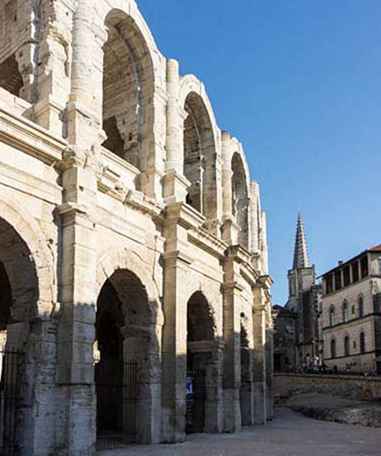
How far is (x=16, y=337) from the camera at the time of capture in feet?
33.0

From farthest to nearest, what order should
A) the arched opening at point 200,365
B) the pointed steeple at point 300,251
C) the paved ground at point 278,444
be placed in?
the pointed steeple at point 300,251
the arched opening at point 200,365
the paved ground at point 278,444

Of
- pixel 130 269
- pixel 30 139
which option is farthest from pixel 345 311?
pixel 30 139

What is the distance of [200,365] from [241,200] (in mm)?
8183

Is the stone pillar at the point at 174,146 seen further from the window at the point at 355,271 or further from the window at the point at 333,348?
the window at the point at 333,348

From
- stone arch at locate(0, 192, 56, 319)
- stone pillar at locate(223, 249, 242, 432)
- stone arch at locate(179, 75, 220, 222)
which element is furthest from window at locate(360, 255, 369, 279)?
stone arch at locate(0, 192, 56, 319)

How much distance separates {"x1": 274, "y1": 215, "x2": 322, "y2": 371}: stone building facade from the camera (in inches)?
2314

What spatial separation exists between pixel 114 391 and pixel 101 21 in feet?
33.2

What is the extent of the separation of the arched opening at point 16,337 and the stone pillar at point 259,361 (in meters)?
11.8

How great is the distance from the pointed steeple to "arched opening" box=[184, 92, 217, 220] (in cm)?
4807

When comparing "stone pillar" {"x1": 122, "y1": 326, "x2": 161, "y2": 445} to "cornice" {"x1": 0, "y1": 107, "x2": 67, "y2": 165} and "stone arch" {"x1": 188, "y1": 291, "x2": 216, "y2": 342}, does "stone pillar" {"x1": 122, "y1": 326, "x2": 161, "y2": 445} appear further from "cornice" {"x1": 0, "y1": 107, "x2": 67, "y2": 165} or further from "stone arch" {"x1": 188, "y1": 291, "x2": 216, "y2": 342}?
"cornice" {"x1": 0, "y1": 107, "x2": 67, "y2": 165}

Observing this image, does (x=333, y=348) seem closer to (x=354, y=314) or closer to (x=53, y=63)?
(x=354, y=314)

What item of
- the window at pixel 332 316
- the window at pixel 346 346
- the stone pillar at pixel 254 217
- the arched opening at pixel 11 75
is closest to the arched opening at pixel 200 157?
the stone pillar at pixel 254 217

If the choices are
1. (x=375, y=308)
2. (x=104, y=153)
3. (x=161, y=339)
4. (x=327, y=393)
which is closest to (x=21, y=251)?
(x=104, y=153)

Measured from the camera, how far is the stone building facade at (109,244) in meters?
9.97
